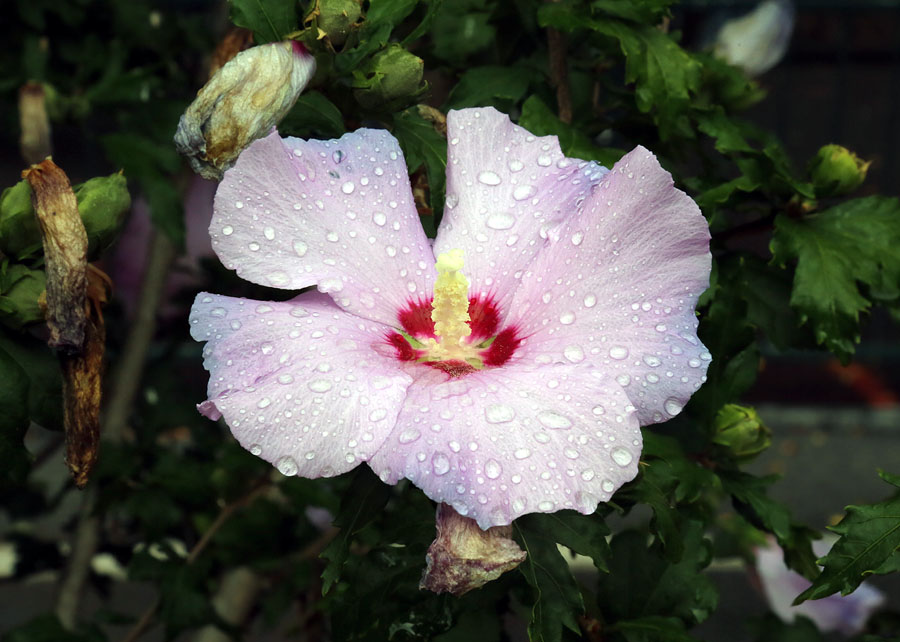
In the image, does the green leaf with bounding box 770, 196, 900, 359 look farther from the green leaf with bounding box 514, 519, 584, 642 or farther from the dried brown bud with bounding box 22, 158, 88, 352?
the dried brown bud with bounding box 22, 158, 88, 352

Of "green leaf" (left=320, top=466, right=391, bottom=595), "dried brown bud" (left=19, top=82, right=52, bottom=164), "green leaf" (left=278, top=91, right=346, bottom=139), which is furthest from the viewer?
"dried brown bud" (left=19, top=82, right=52, bottom=164)

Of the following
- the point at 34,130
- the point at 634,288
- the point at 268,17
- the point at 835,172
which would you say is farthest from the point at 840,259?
the point at 34,130

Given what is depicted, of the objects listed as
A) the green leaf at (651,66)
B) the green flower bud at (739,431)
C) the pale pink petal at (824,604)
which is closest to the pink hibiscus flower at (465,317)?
the green leaf at (651,66)

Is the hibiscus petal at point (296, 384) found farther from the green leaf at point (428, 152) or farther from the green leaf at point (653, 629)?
the green leaf at point (653, 629)

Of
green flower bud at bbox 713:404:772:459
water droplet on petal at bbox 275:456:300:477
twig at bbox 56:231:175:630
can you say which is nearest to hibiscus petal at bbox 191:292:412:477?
water droplet on petal at bbox 275:456:300:477

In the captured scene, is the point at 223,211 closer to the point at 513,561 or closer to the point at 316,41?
the point at 316,41
